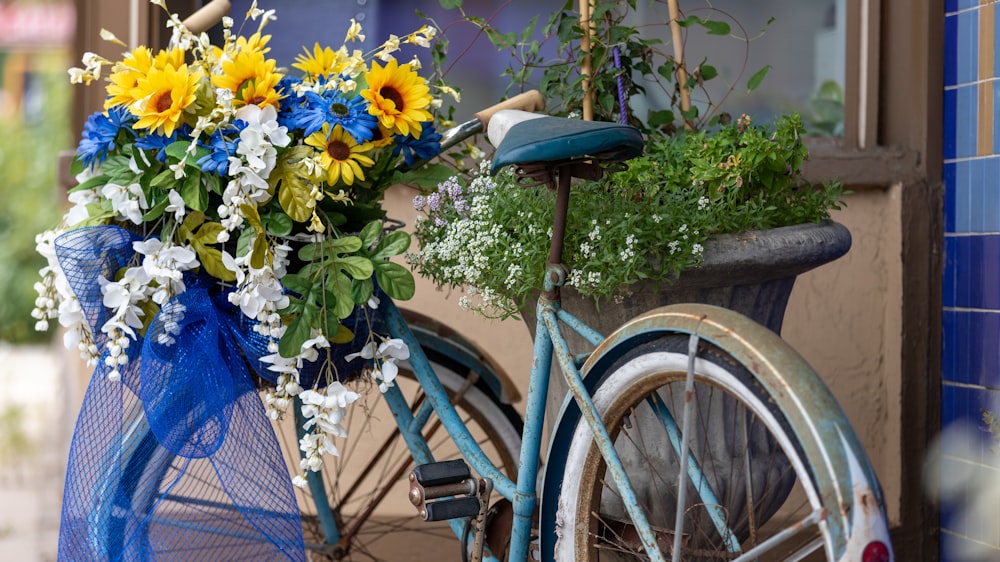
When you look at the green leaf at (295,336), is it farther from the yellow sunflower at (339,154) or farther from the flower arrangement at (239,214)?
the yellow sunflower at (339,154)

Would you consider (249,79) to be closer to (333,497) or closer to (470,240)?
(470,240)

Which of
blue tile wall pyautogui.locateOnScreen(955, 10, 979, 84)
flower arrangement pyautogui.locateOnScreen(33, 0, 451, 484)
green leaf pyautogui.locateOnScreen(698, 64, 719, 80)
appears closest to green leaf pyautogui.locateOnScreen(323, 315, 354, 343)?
flower arrangement pyautogui.locateOnScreen(33, 0, 451, 484)

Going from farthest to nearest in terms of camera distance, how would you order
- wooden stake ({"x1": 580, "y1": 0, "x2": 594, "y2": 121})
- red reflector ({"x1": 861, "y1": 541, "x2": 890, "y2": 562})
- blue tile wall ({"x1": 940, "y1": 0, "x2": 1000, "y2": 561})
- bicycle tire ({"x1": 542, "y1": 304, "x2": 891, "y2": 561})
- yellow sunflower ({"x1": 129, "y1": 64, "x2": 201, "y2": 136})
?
blue tile wall ({"x1": 940, "y1": 0, "x2": 1000, "y2": 561})
wooden stake ({"x1": 580, "y1": 0, "x2": 594, "y2": 121})
yellow sunflower ({"x1": 129, "y1": 64, "x2": 201, "y2": 136})
bicycle tire ({"x1": 542, "y1": 304, "x2": 891, "y2": 561})
red reflector ({"x1": 861, "y1": 541, "x2": 890, "y2": 562})

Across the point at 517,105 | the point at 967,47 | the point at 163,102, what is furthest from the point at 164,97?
the point at 967,47

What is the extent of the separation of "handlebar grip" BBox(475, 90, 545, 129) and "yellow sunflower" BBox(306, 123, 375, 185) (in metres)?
0.24

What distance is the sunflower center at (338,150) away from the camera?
161cm

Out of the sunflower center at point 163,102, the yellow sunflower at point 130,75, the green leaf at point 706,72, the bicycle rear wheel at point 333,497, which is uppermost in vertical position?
the green leaf at point 706,72

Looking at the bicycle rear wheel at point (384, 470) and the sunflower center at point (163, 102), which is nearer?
the sunflower center at point (163, 102)

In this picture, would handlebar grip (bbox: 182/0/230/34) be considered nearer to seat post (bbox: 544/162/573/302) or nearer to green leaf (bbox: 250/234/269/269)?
green leaf (bbox: 250/234/269/269)

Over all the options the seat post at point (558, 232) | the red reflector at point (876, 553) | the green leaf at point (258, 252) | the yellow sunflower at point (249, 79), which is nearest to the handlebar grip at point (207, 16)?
the yellow sunflower at point (249, 79)

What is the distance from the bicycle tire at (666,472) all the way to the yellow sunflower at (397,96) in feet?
1.66

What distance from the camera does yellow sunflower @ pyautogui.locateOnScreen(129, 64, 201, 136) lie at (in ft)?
5.10

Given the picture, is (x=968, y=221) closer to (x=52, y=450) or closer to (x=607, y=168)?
(x=607, y=168)

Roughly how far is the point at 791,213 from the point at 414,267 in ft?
2.14
